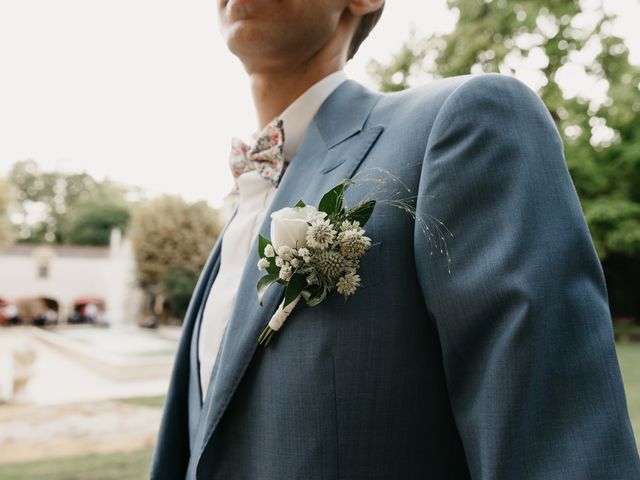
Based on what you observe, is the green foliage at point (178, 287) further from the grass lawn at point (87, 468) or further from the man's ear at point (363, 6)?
the man's ear at point (363, 6)

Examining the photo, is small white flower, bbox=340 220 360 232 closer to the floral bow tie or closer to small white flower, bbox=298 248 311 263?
small white flower, bbox=298 248 311 263

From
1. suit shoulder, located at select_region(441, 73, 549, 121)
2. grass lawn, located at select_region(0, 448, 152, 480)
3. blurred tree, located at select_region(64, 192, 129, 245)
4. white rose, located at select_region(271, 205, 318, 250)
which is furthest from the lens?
blurred tree, located at select_region(64, 192, 129, 245)

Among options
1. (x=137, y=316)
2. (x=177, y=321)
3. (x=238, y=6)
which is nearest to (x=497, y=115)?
(x=238, y=6)

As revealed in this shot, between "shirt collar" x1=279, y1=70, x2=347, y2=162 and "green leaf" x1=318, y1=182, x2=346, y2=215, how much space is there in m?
0.42

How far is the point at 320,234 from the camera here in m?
1.11

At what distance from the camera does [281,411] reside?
1094 mm

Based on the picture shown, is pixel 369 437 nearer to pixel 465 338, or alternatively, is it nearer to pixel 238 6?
pixel 465 338

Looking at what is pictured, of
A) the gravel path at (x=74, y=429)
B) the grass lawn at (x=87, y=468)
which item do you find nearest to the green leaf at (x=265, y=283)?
the grass lawn at (x=87, y=468)

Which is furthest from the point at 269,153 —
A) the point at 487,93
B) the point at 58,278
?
the point at 58,278

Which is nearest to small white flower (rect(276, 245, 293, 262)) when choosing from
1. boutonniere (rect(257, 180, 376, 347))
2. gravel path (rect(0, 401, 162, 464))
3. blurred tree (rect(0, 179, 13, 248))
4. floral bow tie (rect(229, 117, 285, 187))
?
boutonniere (rect(257, 180, 376, 347))

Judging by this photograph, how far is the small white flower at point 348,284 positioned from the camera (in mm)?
1062

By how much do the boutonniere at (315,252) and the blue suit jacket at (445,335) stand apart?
29 mm

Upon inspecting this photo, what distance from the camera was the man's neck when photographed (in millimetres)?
1526

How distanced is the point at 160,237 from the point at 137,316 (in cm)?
677
